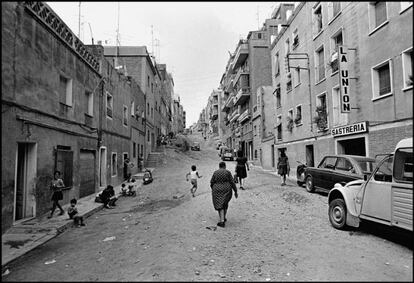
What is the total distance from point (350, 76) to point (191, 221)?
35.7ft

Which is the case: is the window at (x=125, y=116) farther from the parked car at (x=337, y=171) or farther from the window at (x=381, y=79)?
the window at (x=381, y=79)

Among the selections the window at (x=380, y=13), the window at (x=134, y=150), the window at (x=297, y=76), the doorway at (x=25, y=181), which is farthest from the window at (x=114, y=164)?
the window at (x=380, y=13)

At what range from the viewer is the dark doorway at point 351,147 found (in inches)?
575

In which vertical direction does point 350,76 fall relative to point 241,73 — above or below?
below

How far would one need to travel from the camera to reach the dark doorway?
14.6 metres

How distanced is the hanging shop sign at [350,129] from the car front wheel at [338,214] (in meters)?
6.63

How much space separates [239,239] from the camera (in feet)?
21.2

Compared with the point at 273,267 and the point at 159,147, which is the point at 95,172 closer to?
the point at 273,267

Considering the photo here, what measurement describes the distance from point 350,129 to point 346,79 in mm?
2470

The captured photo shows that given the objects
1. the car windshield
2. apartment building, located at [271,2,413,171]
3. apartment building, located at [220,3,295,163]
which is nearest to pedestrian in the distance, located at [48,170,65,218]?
the car windshield

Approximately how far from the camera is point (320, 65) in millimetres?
17328

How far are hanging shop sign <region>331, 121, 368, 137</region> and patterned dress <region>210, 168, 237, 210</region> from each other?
26.6ft

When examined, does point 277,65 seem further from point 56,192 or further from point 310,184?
point 56,192

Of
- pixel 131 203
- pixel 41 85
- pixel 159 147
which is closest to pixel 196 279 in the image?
pixel 41 85
